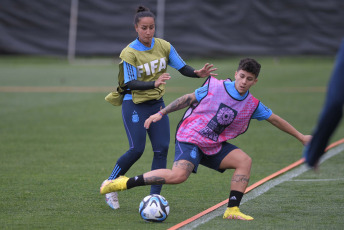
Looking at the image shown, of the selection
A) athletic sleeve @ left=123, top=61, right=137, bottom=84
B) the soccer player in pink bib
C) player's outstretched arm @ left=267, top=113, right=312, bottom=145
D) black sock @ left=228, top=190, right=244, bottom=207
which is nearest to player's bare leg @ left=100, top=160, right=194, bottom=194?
the soccer player in pink bib

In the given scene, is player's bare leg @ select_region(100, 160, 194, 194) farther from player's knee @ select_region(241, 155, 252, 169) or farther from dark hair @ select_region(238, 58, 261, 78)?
dark hair @ select_region(238, 58, 261, 78)

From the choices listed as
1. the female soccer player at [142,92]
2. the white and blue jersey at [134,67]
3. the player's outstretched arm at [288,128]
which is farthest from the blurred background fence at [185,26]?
the player's outstretched arm at [288,128]

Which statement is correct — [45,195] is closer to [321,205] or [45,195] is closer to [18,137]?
[321,205]

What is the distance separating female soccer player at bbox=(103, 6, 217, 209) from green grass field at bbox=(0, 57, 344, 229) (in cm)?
53

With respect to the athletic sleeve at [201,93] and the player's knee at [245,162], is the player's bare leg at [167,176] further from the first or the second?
the athletic sleeve at [201,93]

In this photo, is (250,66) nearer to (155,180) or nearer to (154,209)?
(155,180)

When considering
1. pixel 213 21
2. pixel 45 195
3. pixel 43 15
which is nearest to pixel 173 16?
pixel 213 21

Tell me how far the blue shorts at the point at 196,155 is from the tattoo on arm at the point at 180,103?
385 millimetres

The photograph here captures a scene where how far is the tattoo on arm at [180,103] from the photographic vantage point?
21.6 ft

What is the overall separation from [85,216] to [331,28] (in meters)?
21.8

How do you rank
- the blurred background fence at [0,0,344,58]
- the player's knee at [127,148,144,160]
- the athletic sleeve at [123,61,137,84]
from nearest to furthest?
the athletic sleeve at [123,61,137,84] → the player's knee at [127,148,144,160] → the blurred background fence at [0,0,344,58]

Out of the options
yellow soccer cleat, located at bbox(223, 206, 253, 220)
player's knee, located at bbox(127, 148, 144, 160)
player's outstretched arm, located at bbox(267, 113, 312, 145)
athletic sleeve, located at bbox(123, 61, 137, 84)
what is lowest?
yellow soccer cleat, located at bbox(223, 206, 253, 220)

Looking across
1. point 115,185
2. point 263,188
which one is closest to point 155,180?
point 115,185

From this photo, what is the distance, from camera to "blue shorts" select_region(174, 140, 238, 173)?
662cm
